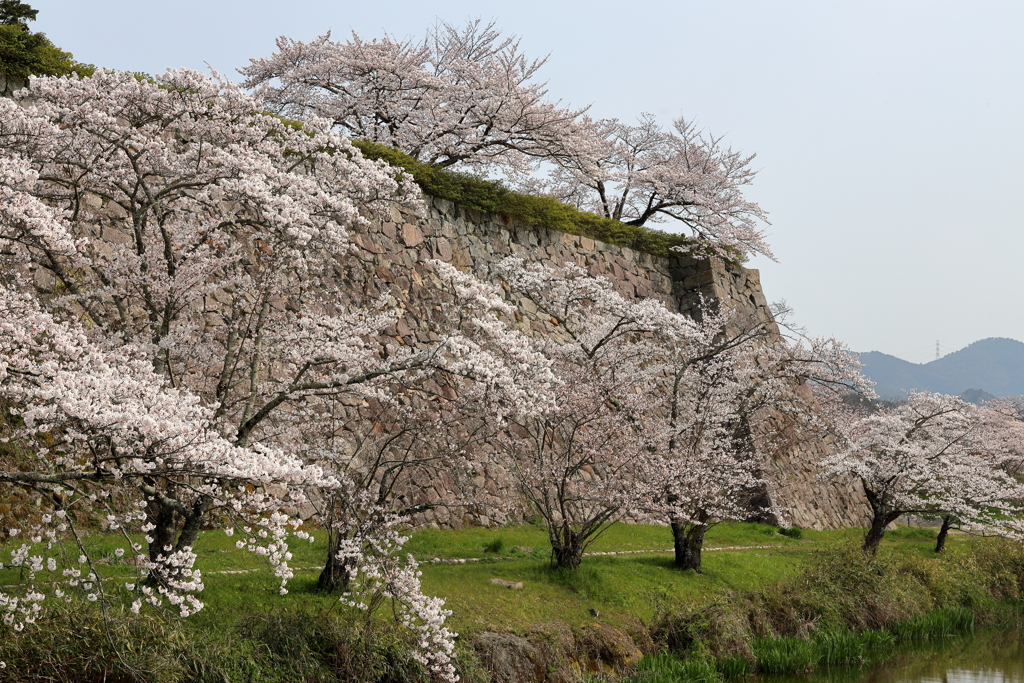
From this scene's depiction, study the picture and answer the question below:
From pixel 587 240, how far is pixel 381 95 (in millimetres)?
6704

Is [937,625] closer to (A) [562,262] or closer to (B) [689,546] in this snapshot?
(B) [689,546]

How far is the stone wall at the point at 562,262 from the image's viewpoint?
15.3 meters

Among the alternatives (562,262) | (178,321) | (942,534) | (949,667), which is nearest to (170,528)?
(178,321)

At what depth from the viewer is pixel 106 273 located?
7.76m

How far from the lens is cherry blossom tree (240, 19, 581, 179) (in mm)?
19031

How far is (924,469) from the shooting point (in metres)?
16.5

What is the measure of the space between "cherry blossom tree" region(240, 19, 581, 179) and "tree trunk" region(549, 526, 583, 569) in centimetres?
1075

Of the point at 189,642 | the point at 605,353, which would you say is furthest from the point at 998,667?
the point at 189,642

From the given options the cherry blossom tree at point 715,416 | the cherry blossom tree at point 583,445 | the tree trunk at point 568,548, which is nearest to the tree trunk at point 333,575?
the cherry blossom tree at point 583,445

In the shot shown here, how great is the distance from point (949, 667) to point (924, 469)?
564cm

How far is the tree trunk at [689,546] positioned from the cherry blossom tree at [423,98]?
417 inches

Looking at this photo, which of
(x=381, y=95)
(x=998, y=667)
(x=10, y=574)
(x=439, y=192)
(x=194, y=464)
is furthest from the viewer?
(x=381, y=95)

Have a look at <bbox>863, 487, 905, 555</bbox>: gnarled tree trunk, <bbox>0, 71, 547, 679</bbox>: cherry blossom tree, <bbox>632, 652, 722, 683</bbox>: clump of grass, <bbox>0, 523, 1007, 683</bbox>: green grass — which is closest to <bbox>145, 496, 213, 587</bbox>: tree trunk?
<bbox>0, 71, 547, 679</bbox>: cherry blossom tree

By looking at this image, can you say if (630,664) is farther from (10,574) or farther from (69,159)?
(69,159)
